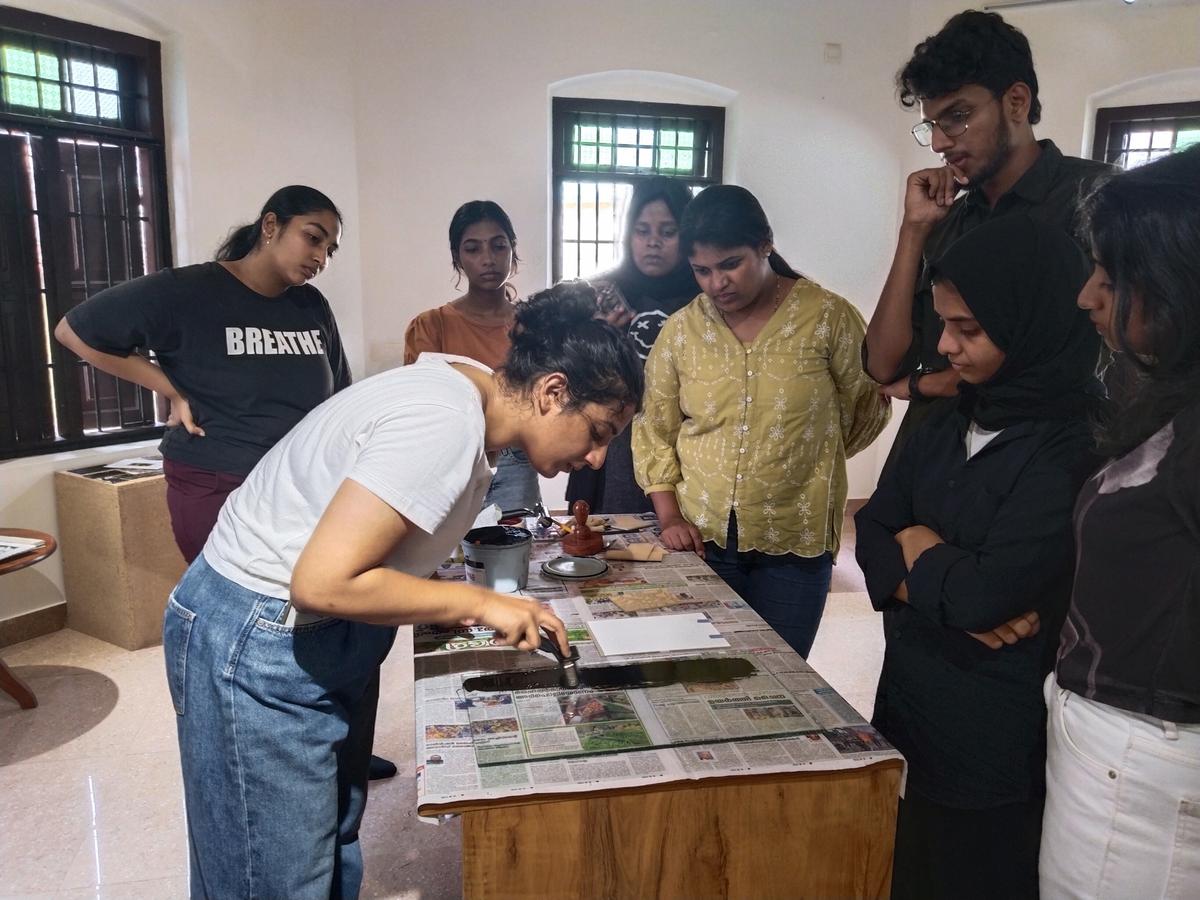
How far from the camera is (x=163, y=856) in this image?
2139 millimetres

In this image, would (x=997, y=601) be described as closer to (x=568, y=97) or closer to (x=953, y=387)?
(x=953, y=387)

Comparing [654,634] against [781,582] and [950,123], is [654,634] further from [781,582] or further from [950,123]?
[950,123]

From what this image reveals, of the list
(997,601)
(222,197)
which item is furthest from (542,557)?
(222,197)

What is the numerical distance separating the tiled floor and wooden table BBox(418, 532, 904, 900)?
1094 mm

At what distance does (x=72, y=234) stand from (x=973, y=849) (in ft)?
12.8

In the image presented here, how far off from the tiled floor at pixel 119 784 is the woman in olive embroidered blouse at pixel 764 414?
1.03 meters

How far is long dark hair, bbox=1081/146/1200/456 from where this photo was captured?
1.03m

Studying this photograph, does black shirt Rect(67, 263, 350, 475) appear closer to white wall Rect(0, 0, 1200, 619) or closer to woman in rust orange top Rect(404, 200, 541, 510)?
woman in rust orange top Rect(404, 200, 541, 510)

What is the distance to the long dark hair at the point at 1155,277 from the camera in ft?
3.38

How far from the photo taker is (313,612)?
107 cm

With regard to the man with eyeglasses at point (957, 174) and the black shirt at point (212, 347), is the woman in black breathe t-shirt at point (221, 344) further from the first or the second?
the man with eyeglasses at point (957, 174)

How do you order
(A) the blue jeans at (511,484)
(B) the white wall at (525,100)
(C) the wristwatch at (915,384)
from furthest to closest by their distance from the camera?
(B) the white wall at (525,100) → (A) the blue jeans at (511,484) → (C) the wristwatch at (915,384)

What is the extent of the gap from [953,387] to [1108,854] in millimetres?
897

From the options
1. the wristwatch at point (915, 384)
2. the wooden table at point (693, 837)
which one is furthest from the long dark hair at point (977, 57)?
the wooden table at point (693, 837)
